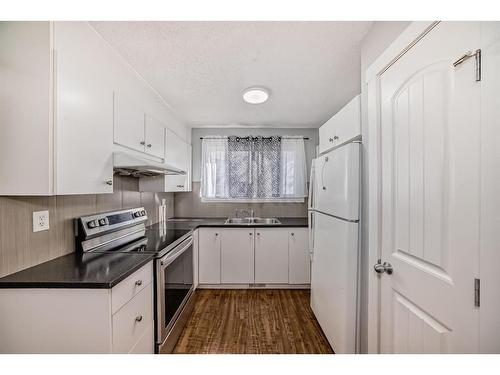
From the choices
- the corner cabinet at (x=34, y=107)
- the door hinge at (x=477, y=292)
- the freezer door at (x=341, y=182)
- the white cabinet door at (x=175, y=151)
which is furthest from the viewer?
the white cabinet door at (x=175, y=151)

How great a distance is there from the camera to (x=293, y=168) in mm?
3564

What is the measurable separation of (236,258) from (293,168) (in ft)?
5.03

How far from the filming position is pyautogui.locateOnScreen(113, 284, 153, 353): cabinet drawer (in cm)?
117

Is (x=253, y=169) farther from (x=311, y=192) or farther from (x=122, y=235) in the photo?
(x=122, y=235)

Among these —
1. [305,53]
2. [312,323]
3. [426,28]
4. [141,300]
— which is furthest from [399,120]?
[312,323]

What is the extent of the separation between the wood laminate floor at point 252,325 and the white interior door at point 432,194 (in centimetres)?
97

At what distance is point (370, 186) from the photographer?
132cm

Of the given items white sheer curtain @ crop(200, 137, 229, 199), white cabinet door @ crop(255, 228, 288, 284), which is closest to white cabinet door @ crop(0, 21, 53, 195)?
white cabinet door @ crop(255, 228, 288, 284)

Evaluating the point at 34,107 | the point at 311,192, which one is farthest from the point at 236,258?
the point at 34,107

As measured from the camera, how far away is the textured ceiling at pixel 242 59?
56.1 inches

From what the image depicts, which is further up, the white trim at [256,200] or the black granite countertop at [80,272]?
the white trim at [256,200]

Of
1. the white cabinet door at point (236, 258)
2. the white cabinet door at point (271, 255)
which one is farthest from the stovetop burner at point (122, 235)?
the white cabinet door at point (271, 255)

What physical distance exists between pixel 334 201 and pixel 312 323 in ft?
4.21

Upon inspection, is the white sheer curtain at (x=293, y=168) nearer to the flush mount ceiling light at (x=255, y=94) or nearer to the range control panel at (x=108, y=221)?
the flush mount ceiling light at (x=255, y=94)
